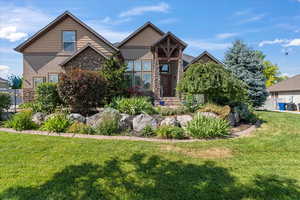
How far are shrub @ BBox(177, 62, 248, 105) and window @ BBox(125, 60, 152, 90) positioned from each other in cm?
720

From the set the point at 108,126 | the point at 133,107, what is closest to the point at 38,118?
the point at 108,126

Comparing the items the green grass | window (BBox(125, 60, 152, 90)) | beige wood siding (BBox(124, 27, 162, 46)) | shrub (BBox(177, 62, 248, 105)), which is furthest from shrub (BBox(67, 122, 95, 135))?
beige wood siding (BBox(124, 27, 162, 46))

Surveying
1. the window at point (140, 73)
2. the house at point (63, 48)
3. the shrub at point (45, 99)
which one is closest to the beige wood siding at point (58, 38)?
the house at point (63, 48)

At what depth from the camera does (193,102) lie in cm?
916

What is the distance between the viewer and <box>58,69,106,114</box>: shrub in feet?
27.2

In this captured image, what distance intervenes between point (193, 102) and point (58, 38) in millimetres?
13103

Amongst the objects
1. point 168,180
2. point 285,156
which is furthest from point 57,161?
point 285,156

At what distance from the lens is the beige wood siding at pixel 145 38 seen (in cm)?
1662

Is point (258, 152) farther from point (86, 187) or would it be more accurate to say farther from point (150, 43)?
point (150, 43)

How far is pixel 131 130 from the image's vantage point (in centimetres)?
707

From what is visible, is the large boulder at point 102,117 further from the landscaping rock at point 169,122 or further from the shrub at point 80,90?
the landscaping rock at point 169,122

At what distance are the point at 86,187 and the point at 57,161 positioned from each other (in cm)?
147

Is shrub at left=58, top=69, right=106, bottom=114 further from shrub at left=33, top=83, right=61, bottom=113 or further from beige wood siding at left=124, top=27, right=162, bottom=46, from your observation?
beige wood siding at left=124, top=27, right=162, bottom=46

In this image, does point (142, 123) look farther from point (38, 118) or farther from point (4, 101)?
point (4, 101)
